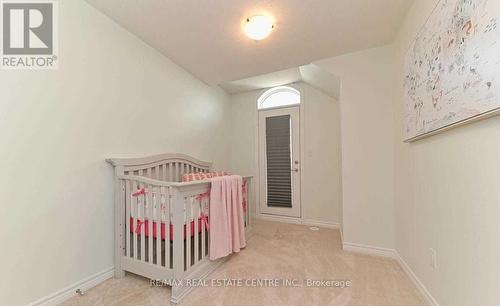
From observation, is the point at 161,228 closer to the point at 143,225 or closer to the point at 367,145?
the point at 143,225

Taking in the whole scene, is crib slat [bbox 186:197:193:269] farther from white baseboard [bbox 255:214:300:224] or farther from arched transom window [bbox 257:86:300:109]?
arched transom window [bbox 257:86:300:109]

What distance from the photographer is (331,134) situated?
3473 mm

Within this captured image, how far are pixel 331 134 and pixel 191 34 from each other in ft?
8.00

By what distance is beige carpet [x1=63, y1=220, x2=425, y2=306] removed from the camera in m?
1.60

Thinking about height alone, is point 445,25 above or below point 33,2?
below

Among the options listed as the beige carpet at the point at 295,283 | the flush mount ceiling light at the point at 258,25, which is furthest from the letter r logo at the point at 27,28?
the beige carpet at the point at 295,283

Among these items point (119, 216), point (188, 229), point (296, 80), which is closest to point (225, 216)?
point (188, 229)

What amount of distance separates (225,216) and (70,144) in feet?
4.58

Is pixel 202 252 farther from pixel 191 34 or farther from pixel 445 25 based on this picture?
pixel 445 25

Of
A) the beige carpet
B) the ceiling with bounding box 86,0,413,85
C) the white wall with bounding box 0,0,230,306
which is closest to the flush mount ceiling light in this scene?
the ceiling with bounding box 86,0,413,85

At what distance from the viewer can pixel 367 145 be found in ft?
8.14

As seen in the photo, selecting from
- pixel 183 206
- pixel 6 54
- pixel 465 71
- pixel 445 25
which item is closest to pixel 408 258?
pixel 465 71

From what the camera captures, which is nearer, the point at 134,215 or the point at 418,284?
the point at 418,284

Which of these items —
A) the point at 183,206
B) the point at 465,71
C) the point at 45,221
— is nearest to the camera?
the point at 465,71
